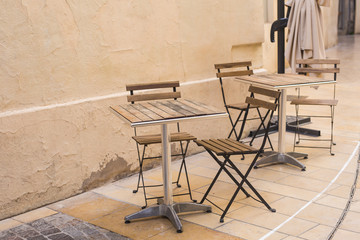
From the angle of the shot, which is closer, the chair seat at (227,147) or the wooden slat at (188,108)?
the wooden slat at (188,108)

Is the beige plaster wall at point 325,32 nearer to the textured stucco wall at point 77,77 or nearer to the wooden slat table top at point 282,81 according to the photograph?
the textured stucco wall at point 77,77

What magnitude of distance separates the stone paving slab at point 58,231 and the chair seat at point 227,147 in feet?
3.48

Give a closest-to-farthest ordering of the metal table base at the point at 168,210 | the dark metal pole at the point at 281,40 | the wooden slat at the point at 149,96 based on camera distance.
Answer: the metal table base at the point at 168,210 < the wooden slat at the point at 149,96 < the dark metal pole at the point at 281,40

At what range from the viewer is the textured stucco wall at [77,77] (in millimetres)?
4594

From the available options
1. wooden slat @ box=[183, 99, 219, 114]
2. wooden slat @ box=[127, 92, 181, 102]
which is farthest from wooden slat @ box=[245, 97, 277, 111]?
wooden slat @ box=[127, 92, 181, 102]

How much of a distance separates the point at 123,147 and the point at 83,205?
99 centimetres

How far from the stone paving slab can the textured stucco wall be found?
1.31 feet

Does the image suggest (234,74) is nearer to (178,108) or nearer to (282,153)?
→ (282,153)

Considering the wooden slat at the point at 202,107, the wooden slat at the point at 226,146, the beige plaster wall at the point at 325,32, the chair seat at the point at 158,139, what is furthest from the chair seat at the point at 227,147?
the beige plaster wall at the point at 325,32

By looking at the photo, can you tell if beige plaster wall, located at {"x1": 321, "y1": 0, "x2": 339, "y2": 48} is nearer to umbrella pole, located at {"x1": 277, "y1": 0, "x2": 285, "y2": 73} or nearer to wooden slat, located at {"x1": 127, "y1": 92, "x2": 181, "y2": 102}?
umbrella pole, located at {"x1": 277, "y1": 0, "x2": 285, "y2": 73}

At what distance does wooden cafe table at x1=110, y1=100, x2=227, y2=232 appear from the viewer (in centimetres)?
380

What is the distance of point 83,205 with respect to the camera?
482 cm

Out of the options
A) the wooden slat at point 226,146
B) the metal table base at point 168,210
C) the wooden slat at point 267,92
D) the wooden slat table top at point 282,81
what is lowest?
the metal table base at point 168,210

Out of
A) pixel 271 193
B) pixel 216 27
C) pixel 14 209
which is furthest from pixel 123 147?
pixel 216 27
